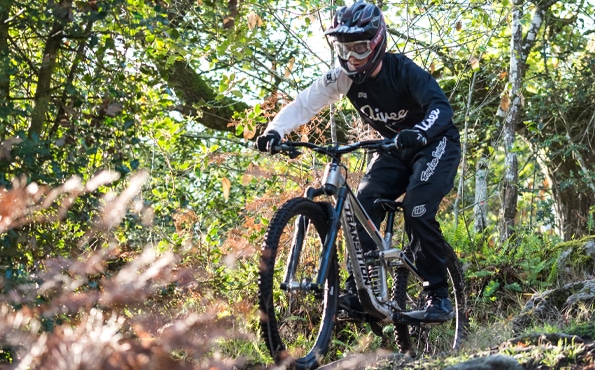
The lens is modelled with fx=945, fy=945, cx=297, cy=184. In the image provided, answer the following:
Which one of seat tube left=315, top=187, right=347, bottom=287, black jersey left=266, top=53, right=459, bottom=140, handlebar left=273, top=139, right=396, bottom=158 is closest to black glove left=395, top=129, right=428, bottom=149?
handlebar left=273, top=139, right=396, bottom=158

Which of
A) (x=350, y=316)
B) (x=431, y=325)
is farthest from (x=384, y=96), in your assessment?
(x=431, y=325)

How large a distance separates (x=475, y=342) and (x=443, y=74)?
18.9ft

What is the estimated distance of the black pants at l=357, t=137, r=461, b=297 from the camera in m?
6.29

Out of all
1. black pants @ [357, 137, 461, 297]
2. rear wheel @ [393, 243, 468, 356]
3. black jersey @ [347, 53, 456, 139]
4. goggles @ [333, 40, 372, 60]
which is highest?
goggles @ [333, 40, 372, 60]

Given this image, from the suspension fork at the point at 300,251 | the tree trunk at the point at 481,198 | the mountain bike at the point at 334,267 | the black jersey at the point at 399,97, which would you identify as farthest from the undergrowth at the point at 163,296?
the black jersey at the point at 399,97

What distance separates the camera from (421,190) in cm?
627

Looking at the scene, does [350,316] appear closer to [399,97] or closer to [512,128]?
[399,97]

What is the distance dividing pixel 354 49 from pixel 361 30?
7.4 inches

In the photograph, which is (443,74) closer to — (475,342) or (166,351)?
(475,342)

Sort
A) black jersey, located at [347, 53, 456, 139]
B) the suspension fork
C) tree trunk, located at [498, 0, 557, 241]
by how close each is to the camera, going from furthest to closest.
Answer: tree trunk, located at [498, 0, 557, 241]
black jersey, located at [347, 53, 456, 139]
the suspension fork

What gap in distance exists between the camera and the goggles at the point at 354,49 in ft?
19.8

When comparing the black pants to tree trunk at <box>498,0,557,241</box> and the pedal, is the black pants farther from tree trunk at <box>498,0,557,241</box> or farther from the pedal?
tree trunk at <box>498,0,557,241</box>

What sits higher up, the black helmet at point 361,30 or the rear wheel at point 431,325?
the black helmet at point 361,30

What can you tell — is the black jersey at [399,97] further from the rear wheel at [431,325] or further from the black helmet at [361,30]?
the rear wheel at [431,325]
